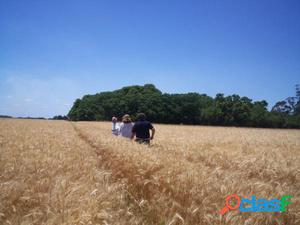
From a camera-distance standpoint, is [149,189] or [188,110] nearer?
[149,189]

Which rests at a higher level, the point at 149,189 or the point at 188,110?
the point at 188,110

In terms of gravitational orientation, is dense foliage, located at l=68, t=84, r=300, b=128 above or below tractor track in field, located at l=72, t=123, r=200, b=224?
above

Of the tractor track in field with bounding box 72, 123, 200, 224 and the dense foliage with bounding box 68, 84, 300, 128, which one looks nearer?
the tractor track in field with bounding box 72, 123, 200, 224

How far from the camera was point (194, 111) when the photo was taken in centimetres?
8025

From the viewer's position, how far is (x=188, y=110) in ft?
263

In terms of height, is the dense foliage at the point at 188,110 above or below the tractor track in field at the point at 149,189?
above

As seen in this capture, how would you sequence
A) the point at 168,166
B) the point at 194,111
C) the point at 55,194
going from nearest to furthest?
the point at 55,194
the point at 168,166
the point at 194,111

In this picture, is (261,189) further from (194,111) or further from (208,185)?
(194,111)

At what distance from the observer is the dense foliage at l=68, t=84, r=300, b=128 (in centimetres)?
6869

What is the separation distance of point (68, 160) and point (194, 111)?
7744cm

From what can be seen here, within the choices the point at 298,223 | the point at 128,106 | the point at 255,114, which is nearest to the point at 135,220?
the point at 298,223

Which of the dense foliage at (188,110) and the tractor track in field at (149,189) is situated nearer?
the tractor track in field at (149,189)

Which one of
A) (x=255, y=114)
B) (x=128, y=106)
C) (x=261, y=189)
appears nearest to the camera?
(x=261, y=189)

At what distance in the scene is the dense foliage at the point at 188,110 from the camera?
68688mm
